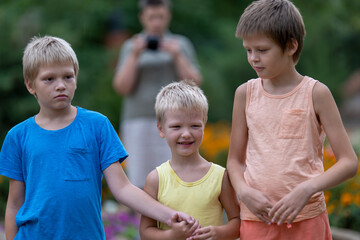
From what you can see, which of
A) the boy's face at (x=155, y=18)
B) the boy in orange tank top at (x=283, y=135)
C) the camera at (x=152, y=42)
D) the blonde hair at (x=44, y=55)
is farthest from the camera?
the boy's face at (x=155, y=18)

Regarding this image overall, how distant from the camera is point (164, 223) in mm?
2752

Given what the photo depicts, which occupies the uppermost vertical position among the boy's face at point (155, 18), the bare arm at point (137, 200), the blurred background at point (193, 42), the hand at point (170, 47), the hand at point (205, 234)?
the blurred background at point (193, 42)

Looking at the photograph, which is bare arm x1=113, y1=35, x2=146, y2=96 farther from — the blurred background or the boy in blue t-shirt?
the boy in blue t-shirt

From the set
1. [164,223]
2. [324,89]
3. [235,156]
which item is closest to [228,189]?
[235,156]

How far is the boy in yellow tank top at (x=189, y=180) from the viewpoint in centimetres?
274

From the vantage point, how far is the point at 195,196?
274 cm

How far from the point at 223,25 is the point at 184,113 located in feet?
29.8

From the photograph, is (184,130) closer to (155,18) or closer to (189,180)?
(189,180)

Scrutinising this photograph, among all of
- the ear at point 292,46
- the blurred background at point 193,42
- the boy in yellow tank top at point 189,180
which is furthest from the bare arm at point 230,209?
the blurred background at point 193,42

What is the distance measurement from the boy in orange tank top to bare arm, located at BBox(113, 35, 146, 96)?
2584 mm

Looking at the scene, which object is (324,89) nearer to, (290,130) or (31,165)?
(290,130)

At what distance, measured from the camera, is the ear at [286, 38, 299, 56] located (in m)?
2.67

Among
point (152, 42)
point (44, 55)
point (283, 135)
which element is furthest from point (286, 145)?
point (152, 42)

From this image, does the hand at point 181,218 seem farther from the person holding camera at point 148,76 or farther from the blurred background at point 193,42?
the blurred background at point 193,42
